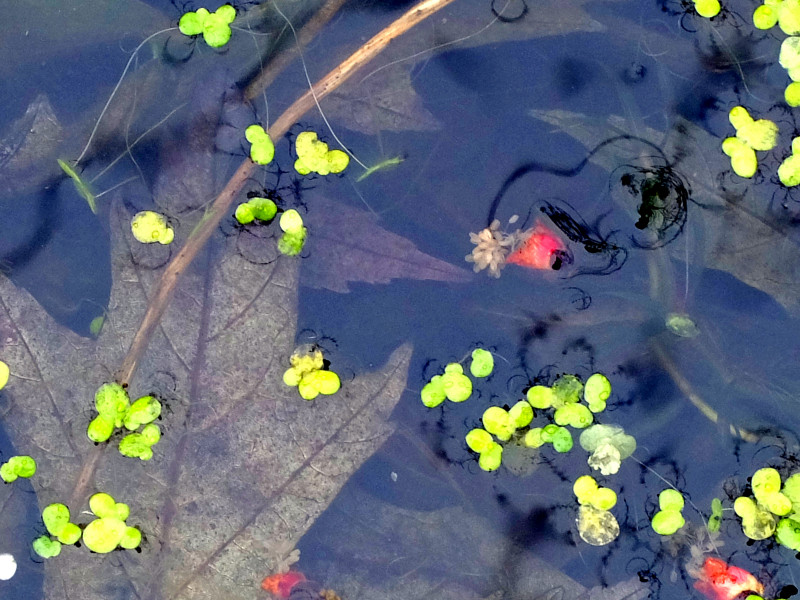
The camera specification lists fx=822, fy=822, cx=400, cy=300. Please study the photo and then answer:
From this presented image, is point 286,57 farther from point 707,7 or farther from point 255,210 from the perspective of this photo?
point 707,7

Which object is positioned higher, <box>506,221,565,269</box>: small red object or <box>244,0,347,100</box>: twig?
<box>244,0,347,100</box>: twig

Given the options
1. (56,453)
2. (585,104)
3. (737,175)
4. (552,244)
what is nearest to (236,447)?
(56,453)

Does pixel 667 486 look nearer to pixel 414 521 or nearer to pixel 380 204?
pixel 414 521

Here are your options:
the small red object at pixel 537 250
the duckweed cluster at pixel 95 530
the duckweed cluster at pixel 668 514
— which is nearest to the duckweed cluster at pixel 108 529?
the duckweed cluster at pixel 95 530

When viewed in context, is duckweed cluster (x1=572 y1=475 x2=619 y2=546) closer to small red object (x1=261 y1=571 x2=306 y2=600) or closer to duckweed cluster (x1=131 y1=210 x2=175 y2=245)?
small red object (x1=261 y1=571 x2=306 y2=600)

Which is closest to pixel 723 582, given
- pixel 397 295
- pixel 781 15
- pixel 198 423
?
pixel 397 295

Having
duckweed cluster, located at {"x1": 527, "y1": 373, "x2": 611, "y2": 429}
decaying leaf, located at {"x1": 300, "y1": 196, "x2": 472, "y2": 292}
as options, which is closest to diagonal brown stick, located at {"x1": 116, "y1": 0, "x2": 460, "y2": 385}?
decaying leaf, located at {"x1": 300, "y1": 196, "x2": 472, "y2": 292}
